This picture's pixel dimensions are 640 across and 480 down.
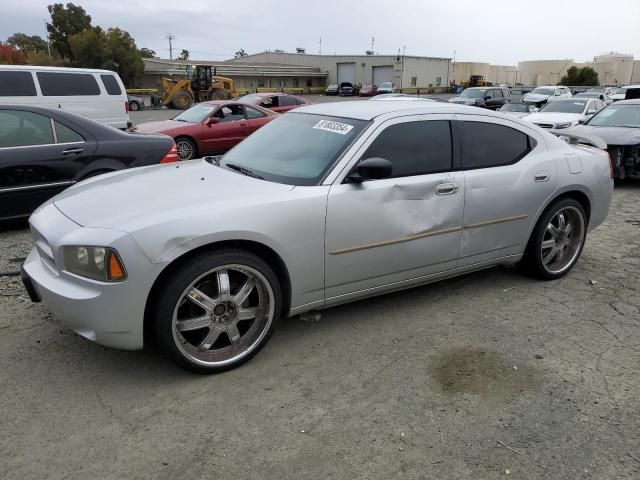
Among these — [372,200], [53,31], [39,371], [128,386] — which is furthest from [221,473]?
[53,31]

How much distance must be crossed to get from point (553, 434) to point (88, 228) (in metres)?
2.63

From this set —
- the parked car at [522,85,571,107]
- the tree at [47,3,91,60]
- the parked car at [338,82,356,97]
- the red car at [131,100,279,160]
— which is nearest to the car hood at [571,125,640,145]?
the red car at [131,100,279,160]

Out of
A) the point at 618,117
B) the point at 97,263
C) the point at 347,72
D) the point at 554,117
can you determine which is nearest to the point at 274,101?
the point at 554,117

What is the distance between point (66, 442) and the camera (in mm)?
2467

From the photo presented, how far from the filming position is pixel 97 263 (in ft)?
8.86

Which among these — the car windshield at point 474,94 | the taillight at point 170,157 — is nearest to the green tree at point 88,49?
the car windshield at point 474,94

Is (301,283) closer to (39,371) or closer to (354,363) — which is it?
(354,363)

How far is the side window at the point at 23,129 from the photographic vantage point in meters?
5.38

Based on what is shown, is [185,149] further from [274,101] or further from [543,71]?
[543,71]

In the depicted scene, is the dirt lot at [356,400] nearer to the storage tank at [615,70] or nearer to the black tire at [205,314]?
the black tire at [205,314]

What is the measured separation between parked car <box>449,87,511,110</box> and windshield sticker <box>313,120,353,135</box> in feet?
69.2

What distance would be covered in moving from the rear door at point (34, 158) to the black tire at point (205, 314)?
334 centimetres

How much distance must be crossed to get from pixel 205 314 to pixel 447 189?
6.23 ft

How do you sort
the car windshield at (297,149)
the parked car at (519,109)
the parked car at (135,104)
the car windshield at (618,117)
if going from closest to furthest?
the car windshield at (297,149) → the car windshield at (618,117) → the parked car at (519,109) → the parked car at (135,104)
